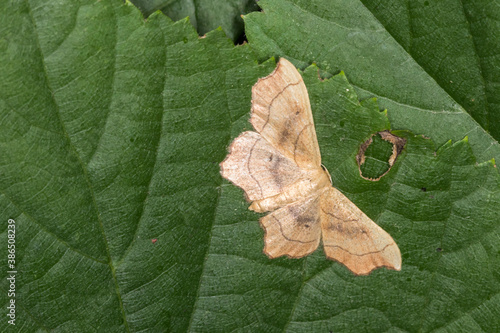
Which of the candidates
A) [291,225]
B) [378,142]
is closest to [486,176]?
[378,142]

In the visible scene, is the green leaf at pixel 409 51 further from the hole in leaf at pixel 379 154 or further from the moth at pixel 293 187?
the moth at pixel 293 187

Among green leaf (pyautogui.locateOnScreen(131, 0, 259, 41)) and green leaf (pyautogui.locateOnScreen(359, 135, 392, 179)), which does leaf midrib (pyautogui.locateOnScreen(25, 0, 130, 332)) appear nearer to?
green leaf (pyautogui.locateOnScreen(131, 0, 259, 41))

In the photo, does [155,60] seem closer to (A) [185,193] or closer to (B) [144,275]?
(A) [185,193]

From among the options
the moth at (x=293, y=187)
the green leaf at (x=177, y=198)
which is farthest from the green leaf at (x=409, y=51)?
the moth at (x=293, y=187)

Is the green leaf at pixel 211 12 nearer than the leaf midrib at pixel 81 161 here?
No

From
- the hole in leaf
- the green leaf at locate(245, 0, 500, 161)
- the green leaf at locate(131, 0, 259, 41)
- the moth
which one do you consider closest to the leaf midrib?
the green leaf at locate(131, 0, 259, 41)

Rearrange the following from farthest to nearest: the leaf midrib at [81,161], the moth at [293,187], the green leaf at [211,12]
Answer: the green leaf at [211,12]
the moth at [293,187]
the leaf midrib at [81,161]

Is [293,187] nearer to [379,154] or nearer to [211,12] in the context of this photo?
[379,154]
